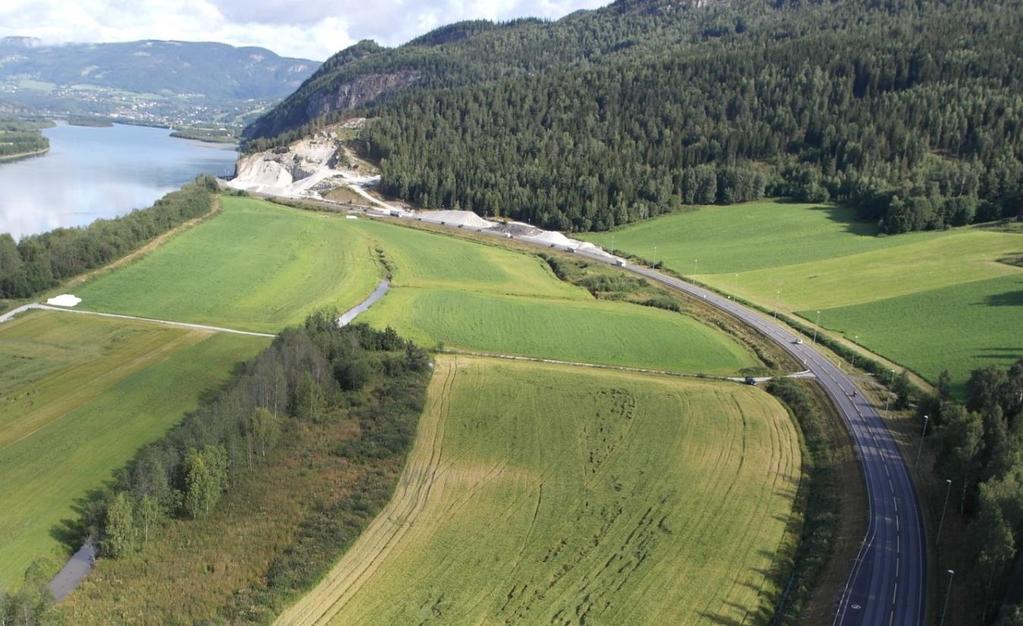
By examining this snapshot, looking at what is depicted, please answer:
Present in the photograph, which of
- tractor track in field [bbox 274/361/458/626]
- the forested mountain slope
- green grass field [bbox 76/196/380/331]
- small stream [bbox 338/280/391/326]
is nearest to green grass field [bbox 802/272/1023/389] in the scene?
the forested mountain slope

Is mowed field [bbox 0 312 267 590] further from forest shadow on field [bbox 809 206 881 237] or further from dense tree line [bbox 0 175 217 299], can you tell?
forest shadow on field [bbox 809 206 881 237]

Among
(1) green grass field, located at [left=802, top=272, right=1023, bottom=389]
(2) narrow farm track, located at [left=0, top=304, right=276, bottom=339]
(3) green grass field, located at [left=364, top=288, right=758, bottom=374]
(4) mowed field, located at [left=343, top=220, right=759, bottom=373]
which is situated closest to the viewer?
(1) green grass field, located at [left=802, top=272, right=1023, bottom=389]

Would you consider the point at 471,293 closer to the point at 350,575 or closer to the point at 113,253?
the point at 113,253

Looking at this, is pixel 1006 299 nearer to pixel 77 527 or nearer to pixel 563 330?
pixel 563 330

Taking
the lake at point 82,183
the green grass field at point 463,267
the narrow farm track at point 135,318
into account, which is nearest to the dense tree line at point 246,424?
the narrow farm track at point 135,318

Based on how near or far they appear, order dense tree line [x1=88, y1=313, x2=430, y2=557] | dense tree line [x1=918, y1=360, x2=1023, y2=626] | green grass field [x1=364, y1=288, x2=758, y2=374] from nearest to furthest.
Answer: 1. dense tree line [x1=918, y1=360, x2=1023, y2=626]
2. dense tree line [x1=88, y1=313, x2=430, y2=557]
3. green grass field [x1=364, y1=288, x2=758, y2=374]

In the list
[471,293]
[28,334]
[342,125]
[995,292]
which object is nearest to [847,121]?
[995,292]
